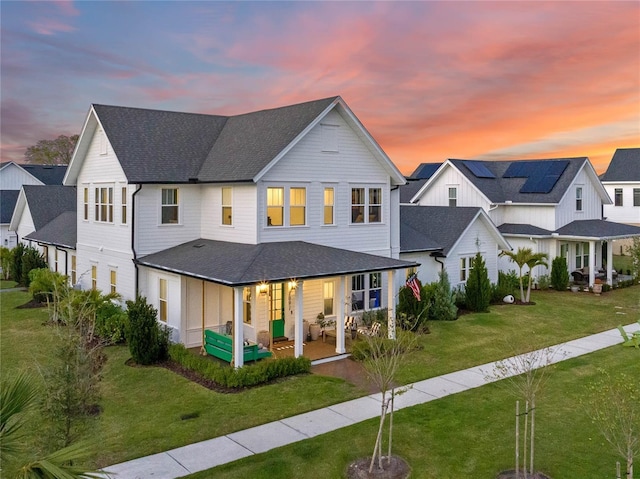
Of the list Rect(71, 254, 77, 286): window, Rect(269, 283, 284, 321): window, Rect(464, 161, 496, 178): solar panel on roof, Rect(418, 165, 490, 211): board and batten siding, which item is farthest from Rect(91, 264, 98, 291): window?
Rect(464, 161, 496, 178): solar panel on roof

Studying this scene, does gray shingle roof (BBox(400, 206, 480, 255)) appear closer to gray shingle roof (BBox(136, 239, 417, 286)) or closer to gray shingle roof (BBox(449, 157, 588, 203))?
gray shingle roof (BBox(136, 239, 417, 286))

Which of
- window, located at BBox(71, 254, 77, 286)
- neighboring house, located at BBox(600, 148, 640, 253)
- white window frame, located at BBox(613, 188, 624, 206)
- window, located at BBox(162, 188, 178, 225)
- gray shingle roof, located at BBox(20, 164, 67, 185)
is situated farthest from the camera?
gray shingle roof, located at BBox(20, 164, 67, 185)

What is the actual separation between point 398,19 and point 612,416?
16810mm

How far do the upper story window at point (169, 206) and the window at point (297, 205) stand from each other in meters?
4.95

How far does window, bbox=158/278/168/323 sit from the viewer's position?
66.2 ft

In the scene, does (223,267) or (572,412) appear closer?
(572,412)

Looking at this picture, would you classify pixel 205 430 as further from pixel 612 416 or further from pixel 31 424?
pixel 612 416

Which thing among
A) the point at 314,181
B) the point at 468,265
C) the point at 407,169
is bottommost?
the point at 468,265

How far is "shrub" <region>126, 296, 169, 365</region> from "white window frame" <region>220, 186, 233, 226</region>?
4585 millimetres

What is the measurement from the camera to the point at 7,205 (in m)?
45.5

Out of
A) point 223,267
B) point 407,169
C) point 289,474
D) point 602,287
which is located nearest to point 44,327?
point 223,267

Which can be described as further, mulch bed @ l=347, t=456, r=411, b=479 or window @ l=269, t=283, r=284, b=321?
window @ l=269, t=283, r=284, b=321

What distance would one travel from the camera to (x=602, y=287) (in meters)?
31.2

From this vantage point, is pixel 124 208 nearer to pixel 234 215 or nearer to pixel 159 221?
pixel 159 221
